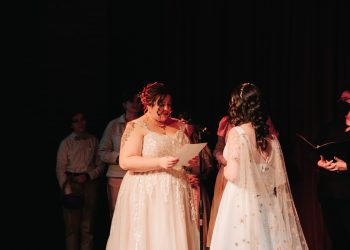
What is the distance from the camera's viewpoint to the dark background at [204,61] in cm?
536

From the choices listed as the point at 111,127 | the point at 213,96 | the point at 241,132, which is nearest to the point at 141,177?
the point at 241,132

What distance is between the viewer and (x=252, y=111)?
357cm

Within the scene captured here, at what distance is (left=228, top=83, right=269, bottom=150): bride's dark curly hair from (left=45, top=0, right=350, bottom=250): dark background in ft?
6.22

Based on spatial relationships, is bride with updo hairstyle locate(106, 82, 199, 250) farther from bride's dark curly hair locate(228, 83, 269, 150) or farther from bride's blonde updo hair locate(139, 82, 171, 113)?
bride's dark curly hair locate(228, 83, 269, 150)

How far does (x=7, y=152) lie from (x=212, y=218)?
2.26m

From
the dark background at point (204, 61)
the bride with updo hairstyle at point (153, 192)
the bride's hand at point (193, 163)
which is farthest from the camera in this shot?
the dark background at point (204, 61)

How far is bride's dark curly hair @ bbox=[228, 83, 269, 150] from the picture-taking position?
3.57m

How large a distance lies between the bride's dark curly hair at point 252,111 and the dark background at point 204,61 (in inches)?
74.6

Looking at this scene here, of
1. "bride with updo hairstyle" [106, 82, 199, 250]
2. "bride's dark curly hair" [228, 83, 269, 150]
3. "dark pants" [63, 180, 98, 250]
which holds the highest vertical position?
"bride's dark curly hair" [228, 83, 269, 150]

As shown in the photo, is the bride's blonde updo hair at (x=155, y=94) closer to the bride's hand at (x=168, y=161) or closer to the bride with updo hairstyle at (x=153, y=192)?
the bride with updo hairstyle at (x=153, y=192)

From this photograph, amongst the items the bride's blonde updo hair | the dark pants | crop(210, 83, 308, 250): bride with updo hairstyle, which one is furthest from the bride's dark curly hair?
the dark pants

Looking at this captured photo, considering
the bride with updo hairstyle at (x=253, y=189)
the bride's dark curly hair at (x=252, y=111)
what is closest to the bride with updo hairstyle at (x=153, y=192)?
the bride with updo hairstyle at (x=253, y=189)

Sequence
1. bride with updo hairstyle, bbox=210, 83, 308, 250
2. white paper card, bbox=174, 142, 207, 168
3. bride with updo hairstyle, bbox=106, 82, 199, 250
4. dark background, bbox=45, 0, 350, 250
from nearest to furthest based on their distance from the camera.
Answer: bride with updo hairstyle, bbox=210, 83, 308, 250 → white paper card, bbox=174, 142, 207, 168 → bride with updo hairstyle, bbox=106, 82, 199, 250 → dark background, bbox=45, 0, 350, 250

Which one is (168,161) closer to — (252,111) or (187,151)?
(187,151)
